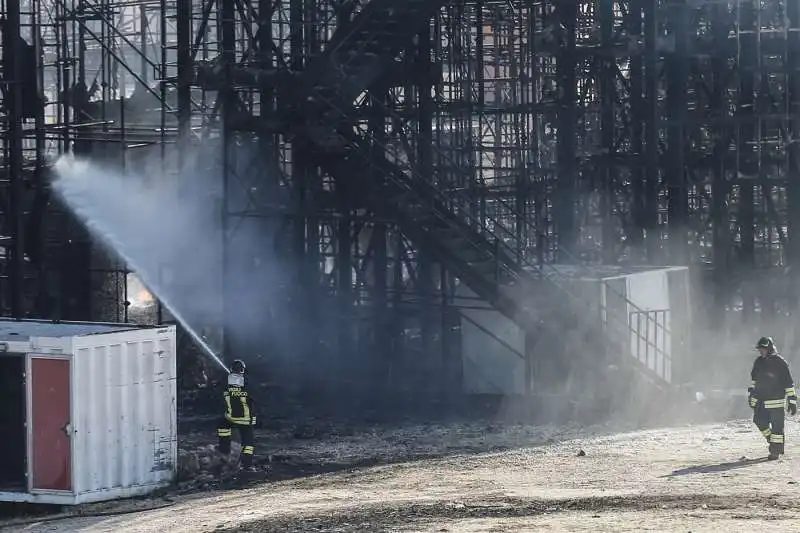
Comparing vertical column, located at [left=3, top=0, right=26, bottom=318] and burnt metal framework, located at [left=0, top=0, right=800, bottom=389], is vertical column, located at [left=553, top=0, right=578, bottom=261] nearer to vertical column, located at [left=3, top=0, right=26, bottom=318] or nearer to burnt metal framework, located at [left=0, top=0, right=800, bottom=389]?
burnt metal framework, located at [left=0, top=0, right=800, bottom=389]

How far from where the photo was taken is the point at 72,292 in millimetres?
34500

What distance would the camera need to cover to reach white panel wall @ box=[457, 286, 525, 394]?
29359 mm

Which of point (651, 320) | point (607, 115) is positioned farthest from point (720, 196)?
point (651, 320)

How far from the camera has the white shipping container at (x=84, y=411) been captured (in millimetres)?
20594

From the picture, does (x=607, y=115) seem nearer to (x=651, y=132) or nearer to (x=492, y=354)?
(x=651, y=132)

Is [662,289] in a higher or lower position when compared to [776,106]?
lower

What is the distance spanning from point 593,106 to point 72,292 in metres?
11.5

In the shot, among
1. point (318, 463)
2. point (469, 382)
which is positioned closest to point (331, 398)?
point (469, 382)

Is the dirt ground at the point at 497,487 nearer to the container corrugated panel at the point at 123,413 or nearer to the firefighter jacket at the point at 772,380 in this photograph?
the container corrugated panel at the point at 123,413

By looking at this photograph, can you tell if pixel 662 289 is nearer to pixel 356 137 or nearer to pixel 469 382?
pixel 469 382

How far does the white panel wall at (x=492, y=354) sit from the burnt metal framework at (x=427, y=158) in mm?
785

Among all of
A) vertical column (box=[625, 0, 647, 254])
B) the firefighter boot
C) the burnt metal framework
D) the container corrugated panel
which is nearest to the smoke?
the burnt metal framework

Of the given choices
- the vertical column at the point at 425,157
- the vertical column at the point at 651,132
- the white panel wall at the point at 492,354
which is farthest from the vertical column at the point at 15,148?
the vertical column at the point at 651,132

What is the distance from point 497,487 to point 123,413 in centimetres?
469
